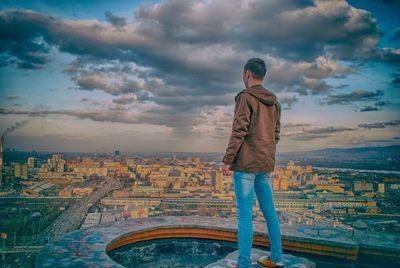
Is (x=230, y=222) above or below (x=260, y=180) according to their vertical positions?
below

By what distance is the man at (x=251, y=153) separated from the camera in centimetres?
245

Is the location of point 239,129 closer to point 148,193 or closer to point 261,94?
point 261,94

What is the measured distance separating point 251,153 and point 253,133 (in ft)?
0.53

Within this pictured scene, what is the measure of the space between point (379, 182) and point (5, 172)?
8539mm

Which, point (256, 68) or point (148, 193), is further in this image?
point (148, 193)

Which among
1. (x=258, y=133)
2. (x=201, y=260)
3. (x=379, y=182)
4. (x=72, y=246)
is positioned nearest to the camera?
(x=258, y=133)

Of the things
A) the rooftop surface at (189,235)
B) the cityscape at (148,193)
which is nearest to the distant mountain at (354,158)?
the cityscape at (148,193)

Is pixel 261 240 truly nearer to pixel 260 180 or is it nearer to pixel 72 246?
pixel 260 180

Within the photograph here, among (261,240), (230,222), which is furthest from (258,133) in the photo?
(230,222)

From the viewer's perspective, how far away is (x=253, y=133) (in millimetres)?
2523

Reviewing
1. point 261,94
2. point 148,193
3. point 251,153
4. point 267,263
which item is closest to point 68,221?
point 148,193

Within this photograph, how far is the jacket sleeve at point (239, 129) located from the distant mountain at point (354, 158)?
4.91 metres

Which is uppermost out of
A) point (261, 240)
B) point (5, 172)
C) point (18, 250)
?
point (5, 172)

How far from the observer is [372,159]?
26.9 feet
